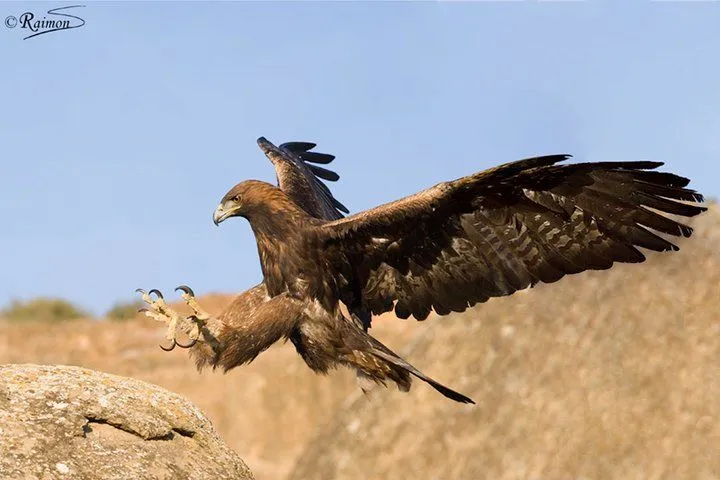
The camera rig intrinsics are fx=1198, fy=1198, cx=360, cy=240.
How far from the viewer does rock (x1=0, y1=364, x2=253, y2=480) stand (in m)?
7.85

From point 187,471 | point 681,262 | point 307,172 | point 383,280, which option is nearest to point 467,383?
point 681,262

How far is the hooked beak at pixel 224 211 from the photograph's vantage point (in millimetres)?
10383

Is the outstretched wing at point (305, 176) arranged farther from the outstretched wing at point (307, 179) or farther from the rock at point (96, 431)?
the rock at point (96, 431)

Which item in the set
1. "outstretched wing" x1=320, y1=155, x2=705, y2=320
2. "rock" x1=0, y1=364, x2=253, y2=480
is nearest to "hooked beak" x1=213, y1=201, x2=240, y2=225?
"outstretched wing" x1=320, y1=155, x2=705, y2=320

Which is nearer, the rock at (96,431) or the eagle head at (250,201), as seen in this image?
the rock at (96,431)

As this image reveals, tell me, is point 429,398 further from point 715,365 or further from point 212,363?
point 212,363

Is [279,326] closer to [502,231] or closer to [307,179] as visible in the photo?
[502,231]

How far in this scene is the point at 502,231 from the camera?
10.2m

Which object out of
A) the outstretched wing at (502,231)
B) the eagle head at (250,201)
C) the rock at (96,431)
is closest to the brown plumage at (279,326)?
the eagle head at (250,201)

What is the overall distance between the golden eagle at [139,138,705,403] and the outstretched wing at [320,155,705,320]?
1 cm

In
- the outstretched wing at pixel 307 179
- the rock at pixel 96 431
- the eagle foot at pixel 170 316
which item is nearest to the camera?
the rock at pixel 96 431

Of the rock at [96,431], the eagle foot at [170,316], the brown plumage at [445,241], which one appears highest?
the brown plumage at [445,241]

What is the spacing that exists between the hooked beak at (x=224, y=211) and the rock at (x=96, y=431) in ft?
6.55

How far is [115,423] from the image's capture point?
327 inches
